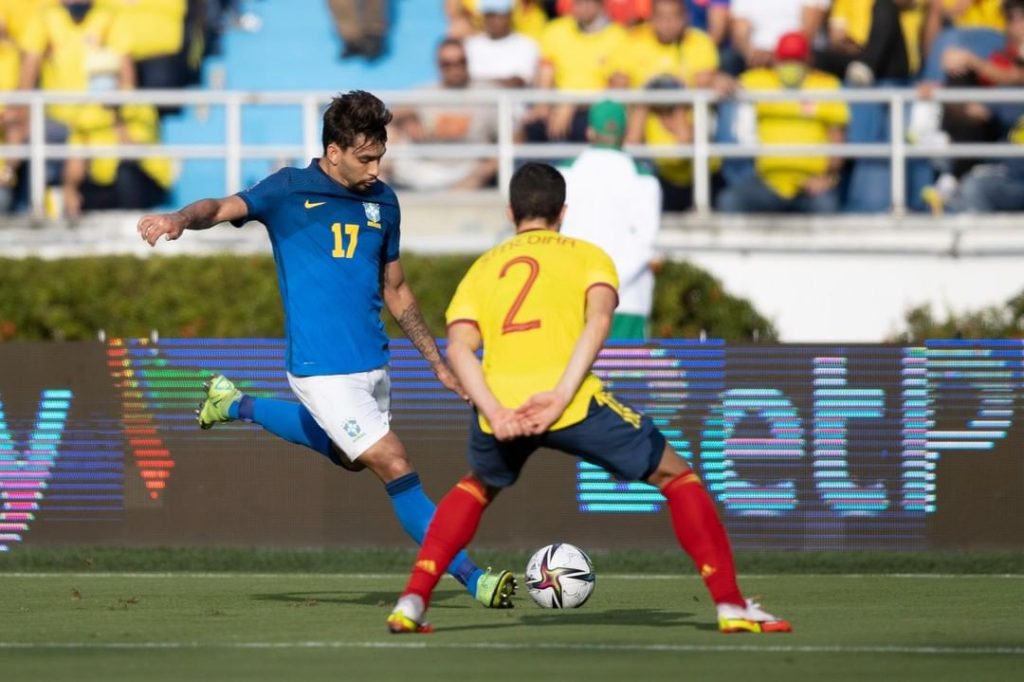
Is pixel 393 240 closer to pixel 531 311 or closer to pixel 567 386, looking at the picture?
pixel 531 311

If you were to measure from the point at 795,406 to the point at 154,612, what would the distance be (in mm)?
5205

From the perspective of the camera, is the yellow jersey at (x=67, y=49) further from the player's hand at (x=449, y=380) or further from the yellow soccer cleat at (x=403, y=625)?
the yellow soccer cleat at (x=403, y=625)

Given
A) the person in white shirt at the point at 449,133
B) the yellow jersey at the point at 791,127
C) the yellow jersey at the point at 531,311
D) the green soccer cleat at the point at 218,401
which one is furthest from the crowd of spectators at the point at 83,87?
the yellow jersey at the point at 531,311

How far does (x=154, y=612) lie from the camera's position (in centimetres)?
1022

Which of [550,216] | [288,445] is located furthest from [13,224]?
[550,216]

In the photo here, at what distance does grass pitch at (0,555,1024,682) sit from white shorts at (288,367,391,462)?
2.61 feet

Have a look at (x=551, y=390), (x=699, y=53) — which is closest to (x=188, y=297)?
(x=699, y=53)

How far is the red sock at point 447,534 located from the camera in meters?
8.91

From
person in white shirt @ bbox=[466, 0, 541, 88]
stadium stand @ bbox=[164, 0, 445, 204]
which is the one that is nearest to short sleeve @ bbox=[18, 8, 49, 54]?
stadium stand @ bbox=[164, 0, 445, 204]

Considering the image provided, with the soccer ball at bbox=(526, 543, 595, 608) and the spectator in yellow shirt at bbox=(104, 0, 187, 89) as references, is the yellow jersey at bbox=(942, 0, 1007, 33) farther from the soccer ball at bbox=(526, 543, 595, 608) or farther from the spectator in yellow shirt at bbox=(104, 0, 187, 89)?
the soccer ball at bbox=(526, 543, 595, 608)

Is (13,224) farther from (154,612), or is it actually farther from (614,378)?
(154,612)

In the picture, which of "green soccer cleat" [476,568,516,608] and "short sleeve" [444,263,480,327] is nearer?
"short sleeve" [444,263,480,327]

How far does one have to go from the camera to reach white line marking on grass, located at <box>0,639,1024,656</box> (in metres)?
8.30

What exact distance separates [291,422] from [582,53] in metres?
9.13
